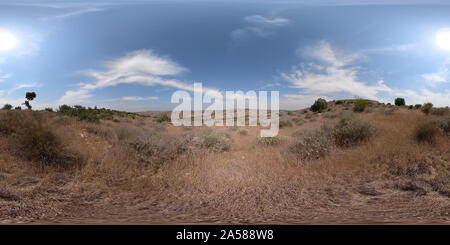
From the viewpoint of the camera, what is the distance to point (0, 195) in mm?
3744

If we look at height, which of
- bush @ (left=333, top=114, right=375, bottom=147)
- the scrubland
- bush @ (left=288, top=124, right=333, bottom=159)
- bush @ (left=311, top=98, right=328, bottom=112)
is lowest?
the scrubland

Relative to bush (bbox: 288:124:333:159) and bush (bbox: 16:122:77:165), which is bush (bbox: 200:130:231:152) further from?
bush (bbox: 16:122:77:165)

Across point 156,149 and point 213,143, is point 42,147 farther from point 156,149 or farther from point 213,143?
point 213,143

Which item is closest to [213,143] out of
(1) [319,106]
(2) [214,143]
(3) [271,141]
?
(2) [214,143]

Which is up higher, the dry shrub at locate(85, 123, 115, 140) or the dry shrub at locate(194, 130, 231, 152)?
the dry shrub at locate(85, 123, 115, 140)

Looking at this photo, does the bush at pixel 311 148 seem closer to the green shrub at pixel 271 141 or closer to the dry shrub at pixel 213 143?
the green shrub at pixel 271 141

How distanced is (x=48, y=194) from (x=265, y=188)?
4.39 m

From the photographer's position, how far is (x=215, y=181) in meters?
4.69

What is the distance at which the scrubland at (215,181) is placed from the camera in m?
3.44

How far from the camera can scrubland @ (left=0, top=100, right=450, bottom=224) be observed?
3.44 m

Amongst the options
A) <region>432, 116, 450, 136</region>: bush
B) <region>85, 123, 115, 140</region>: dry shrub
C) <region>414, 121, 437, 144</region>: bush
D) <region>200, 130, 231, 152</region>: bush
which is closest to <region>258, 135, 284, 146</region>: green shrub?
<region>200, 130, 231, 152</region>: bush

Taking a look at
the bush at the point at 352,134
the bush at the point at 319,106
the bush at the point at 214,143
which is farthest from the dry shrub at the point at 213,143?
the bush at the point at 319,106

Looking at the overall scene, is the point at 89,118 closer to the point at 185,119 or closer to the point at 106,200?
the point at 185,119
